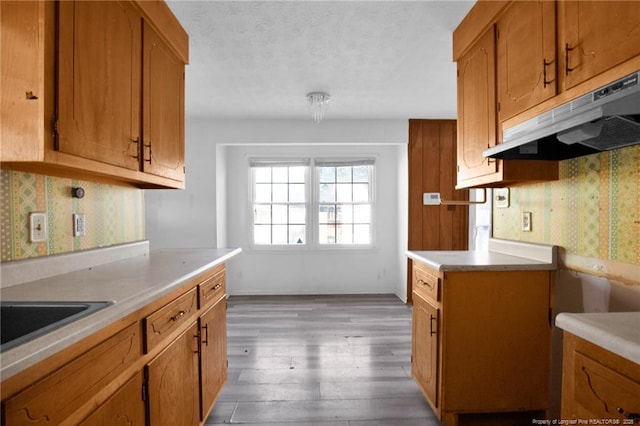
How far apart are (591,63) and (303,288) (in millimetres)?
4391

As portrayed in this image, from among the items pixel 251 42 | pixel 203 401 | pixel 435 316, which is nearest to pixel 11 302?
pixel 203 401

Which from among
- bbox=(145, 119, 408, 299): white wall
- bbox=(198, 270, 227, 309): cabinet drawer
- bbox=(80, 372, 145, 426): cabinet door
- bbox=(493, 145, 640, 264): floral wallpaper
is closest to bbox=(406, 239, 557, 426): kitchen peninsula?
bbox=(493, 145, 640, 264): floral wallpaper

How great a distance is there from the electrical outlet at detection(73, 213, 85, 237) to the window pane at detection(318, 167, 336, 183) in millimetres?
3631

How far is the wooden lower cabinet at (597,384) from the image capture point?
2.81ft

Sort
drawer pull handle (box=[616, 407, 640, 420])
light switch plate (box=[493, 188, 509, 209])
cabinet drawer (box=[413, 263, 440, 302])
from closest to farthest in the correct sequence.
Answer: drawer pull handle (box=[616, 407, 640, 420]), cabinet drawer (box=[413, 263, 440, 302]), light switch plate (box=[493, 188, 509, 209])

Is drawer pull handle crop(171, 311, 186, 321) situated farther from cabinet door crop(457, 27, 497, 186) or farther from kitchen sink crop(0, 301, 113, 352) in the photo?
cabinet door crop(457, 27, 497, 186)

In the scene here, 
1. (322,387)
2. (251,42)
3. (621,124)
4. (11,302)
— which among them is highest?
(251,42)

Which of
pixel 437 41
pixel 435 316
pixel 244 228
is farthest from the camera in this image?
pixel 244 228

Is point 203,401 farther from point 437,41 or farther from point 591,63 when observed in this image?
point 437,41

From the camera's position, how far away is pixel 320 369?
8.77 ft

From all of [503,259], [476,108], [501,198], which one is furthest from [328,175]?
[503,259]

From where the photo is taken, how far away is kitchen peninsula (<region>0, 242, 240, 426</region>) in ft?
2.42

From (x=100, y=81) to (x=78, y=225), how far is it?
29.1 inches

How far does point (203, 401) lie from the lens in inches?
71.1
